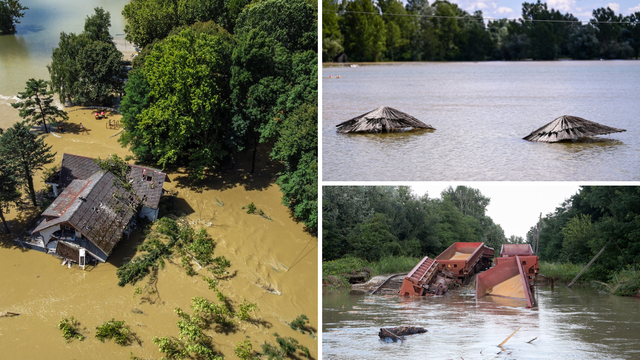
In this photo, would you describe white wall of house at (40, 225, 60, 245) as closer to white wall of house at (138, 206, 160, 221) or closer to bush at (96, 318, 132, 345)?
white wall of house at (138, 206, 160, 221)

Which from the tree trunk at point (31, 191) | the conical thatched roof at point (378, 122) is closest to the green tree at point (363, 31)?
the conical thatched roof at point (378, 122)

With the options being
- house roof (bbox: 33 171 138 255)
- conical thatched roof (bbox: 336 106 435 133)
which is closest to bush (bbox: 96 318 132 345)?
house roof (bbox: 33 171 138 255)

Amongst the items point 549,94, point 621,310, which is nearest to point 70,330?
point 621,310

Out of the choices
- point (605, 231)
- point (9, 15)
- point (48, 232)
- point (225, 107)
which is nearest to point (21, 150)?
point (48, 232)

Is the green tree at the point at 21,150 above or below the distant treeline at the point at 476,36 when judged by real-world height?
below

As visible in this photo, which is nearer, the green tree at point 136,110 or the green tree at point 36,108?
the green tree at point 136,110

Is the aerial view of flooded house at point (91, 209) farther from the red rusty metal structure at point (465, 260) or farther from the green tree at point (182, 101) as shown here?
the red rusty metal structure at point (465, 260)
